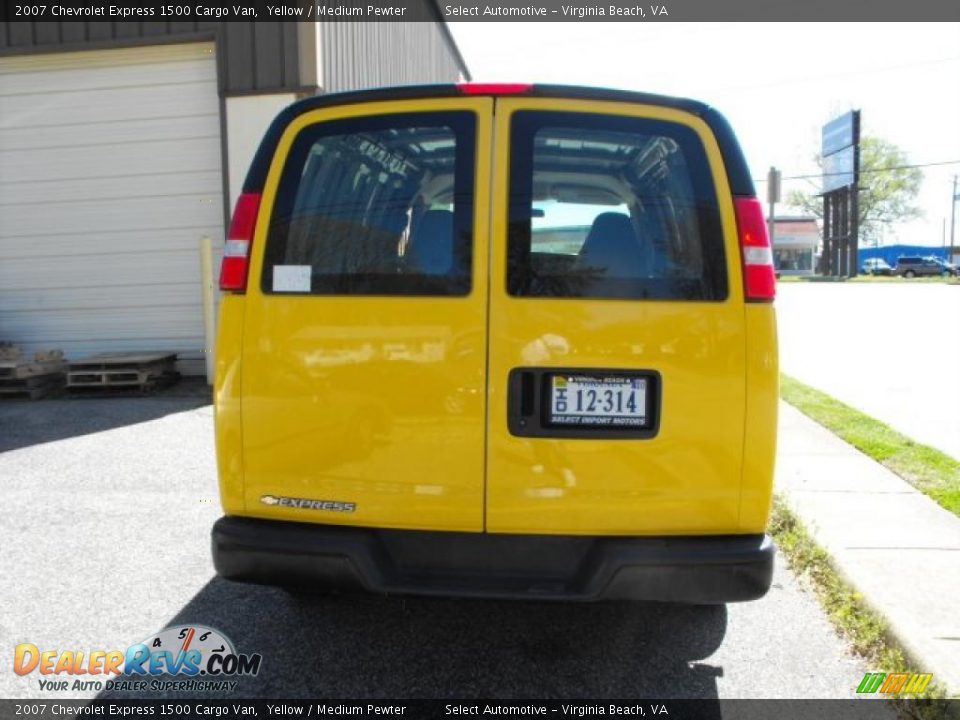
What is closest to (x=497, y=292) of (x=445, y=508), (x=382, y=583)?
(x=445, y=508)

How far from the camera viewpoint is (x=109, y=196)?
32.1 ft

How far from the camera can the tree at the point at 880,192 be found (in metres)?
70.1

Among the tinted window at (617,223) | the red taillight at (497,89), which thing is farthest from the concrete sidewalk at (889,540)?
the red taillight at (497,89)

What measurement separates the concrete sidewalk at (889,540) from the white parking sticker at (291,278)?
108 inches

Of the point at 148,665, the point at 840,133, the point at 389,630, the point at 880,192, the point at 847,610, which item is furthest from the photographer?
the point at 880,192


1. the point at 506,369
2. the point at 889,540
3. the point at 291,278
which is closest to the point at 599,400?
the point at 506,369

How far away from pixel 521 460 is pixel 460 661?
1029 millimetres

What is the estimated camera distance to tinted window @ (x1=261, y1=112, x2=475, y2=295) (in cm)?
265

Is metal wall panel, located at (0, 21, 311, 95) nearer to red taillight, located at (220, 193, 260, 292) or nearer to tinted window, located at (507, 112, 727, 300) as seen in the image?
red taillight, located at (220, 193, 260, 292)

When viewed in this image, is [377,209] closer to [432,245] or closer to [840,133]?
[432,245]

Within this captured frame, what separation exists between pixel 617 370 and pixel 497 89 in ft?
3.51

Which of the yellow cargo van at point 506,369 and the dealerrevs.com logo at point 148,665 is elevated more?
the yellow cargo van at point 506,369

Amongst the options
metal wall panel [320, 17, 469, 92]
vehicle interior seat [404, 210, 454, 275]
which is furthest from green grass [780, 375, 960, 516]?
metal wall panel [320, 17, 469, 92]

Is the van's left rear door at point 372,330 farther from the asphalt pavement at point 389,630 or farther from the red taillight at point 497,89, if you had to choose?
the asphalt pavement at point 389,630
